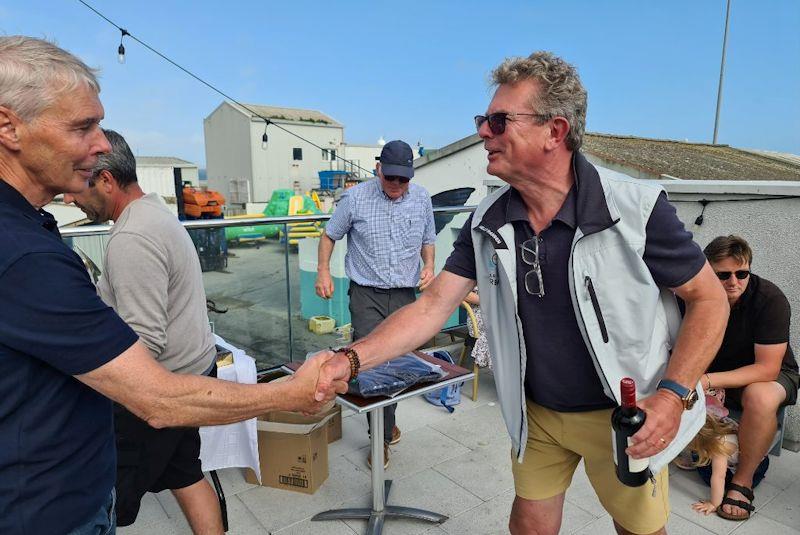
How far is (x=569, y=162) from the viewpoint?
6.26 ft

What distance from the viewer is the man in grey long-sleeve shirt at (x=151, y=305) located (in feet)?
6.75

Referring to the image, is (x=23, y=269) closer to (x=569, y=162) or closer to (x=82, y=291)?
(x=82, y=291)

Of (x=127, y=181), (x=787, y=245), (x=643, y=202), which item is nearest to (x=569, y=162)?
(x=643, y=202)

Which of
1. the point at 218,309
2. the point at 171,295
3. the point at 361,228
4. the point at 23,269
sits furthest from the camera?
the point at 218,309

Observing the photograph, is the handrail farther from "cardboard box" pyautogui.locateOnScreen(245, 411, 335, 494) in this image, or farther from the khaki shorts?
the khaki shorts

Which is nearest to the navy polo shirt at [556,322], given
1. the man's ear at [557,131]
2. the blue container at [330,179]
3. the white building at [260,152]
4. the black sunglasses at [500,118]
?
the man's ear at [557,131]

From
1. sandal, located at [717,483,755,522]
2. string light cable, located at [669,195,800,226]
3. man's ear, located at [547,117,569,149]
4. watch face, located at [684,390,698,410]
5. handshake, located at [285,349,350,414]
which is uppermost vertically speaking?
man's ear, located at [547,117,569,149]

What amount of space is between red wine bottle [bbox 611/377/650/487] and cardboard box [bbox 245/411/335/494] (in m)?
2.02

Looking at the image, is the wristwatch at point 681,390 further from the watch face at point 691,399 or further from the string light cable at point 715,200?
the string light cable at point 715,200

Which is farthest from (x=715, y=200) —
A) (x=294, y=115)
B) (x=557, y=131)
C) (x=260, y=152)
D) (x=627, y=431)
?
(x=294, y=115)

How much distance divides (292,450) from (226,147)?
55792 millimetres

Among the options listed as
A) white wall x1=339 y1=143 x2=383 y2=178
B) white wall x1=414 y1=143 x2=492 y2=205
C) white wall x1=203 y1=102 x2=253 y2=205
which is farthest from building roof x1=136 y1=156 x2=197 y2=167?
white wall x1=414 y1=143 x2=492 y2=205

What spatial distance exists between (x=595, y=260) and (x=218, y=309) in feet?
10.6

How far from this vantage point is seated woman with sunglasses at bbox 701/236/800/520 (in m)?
3.01
